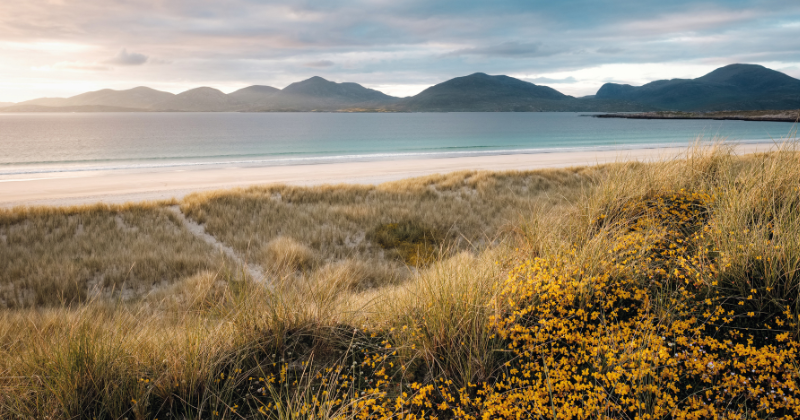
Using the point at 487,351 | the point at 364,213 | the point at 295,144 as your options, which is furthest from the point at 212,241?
the point at 295,144

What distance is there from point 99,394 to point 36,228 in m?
8.35

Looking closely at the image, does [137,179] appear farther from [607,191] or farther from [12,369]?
[607,191]

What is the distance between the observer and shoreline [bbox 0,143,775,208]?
14242 millimetres

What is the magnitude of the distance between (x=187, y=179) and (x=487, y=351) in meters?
19.0

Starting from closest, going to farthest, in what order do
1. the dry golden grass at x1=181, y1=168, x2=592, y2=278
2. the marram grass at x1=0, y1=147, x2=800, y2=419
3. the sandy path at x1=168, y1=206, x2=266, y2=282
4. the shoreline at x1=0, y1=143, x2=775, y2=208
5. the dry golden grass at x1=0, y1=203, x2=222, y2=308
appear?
the marram grass at x1=0, y1=147, x2=800, y2=419, the dry golden grass at x1=0, y1=203, x2=222, y2=308, the sandy path at x1=168, y1=206, x2=266, y2=282, the dry golden grass at x1=181, y1=168, x2=592, y2=278, the shoreline at x1=0, y1=143, x2=775, y2=208

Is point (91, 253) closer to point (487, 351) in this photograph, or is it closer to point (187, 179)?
point (487, 351)

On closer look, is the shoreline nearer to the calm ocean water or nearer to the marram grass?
the calm ocean water

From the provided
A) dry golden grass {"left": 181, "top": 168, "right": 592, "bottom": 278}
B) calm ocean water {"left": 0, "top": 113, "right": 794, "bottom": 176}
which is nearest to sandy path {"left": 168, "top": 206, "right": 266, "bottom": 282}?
dry golden grass {"left": 181, "top": 168, "right": 592, "bottom": 278}

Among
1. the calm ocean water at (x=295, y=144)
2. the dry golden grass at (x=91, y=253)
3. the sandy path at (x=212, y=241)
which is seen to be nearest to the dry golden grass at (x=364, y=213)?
the sandy path at (x=212, y=241)

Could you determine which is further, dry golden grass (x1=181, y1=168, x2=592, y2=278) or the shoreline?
the shoreline

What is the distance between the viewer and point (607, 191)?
6.68m

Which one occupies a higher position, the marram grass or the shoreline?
the shoreline

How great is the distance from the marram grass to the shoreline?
29.7 feet

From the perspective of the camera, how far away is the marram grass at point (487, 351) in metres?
2.74
